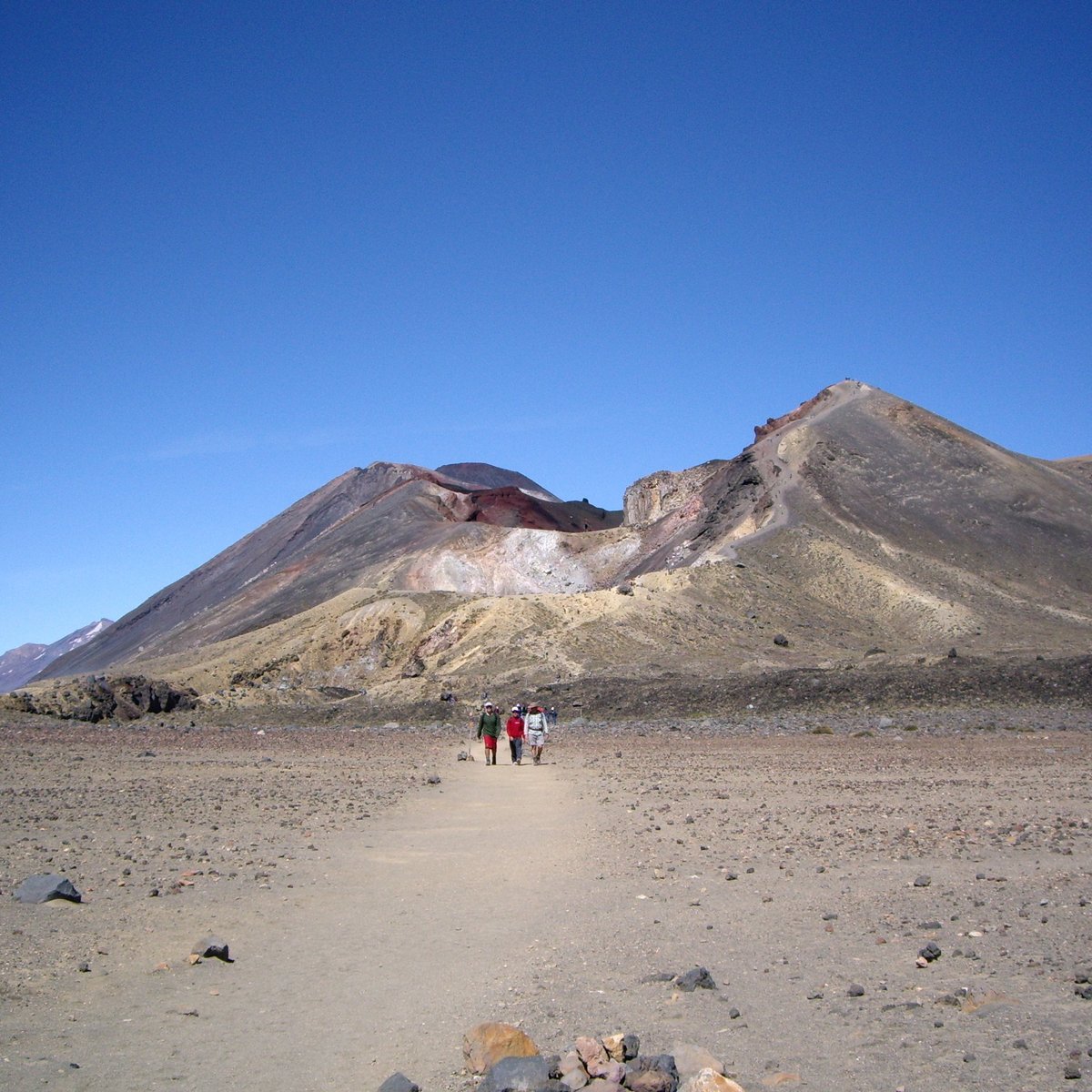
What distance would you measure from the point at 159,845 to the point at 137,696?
32040mm

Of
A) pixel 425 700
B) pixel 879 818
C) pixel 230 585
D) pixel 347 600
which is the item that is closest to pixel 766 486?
pixel 347 600

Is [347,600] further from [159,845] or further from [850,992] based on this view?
[850,992]

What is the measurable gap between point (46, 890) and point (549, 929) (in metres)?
4.10

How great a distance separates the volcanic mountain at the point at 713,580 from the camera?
47.1m

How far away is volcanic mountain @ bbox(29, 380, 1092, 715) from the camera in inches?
1854

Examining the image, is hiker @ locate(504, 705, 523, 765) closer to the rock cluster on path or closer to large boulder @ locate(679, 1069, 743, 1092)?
the rock cluster on path

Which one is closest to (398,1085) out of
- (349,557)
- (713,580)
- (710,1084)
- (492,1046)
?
(492,1046)

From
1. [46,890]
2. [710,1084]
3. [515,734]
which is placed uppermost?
[515,734]

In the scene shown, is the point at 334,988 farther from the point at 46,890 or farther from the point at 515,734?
the point at 515,734

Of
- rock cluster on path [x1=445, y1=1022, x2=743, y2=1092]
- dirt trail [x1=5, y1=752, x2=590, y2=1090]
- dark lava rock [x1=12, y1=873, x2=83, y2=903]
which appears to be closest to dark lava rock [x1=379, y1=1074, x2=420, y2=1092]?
rock cluster on path [x1=445, y1=1022, x2=743, y2=1092]

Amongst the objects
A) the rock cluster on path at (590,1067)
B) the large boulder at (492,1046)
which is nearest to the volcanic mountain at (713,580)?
the large boulder at (492,1046)

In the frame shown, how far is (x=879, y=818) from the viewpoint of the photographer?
1381 centimetres

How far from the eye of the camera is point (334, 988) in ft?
24.4

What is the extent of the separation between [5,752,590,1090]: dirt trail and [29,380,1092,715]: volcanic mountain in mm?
29751
